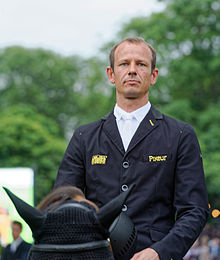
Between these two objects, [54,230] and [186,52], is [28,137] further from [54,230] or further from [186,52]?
[54,230]

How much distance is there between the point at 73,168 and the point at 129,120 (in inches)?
16.5

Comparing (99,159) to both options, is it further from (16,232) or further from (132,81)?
(16,232)

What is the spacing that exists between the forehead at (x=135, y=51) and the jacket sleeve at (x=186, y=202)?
1.51 feet

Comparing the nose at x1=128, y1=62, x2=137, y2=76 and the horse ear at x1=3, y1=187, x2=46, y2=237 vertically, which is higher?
the nose at x1=128, y1=62, x2=137, y2=76

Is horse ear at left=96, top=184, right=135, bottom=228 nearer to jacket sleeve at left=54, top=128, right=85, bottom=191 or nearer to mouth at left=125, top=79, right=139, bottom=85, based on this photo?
jacket sleeve at left=54, top=128, right=85, bottom=191

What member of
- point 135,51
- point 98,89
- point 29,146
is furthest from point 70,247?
point 98,89

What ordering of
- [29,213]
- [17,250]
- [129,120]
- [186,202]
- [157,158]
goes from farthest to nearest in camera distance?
[17,250] → [129,120] → [157,158] → [186,202] → [29,213]

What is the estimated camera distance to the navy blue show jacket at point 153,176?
327 centimetres

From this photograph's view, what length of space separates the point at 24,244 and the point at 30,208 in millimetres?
8968

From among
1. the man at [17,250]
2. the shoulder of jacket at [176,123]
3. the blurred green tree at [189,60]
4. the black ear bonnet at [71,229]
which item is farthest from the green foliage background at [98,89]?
the black ear bonnet at [71,229]

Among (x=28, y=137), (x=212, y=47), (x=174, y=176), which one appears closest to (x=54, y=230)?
(x=174, y=176)

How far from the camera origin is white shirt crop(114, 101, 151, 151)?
3.57 metres

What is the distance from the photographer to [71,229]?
7.59 feet

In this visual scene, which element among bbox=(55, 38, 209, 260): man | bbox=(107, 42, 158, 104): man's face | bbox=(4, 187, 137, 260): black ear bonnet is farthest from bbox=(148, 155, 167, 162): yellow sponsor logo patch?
bbox=(4, 187, 137, 260): black ear bonnet
